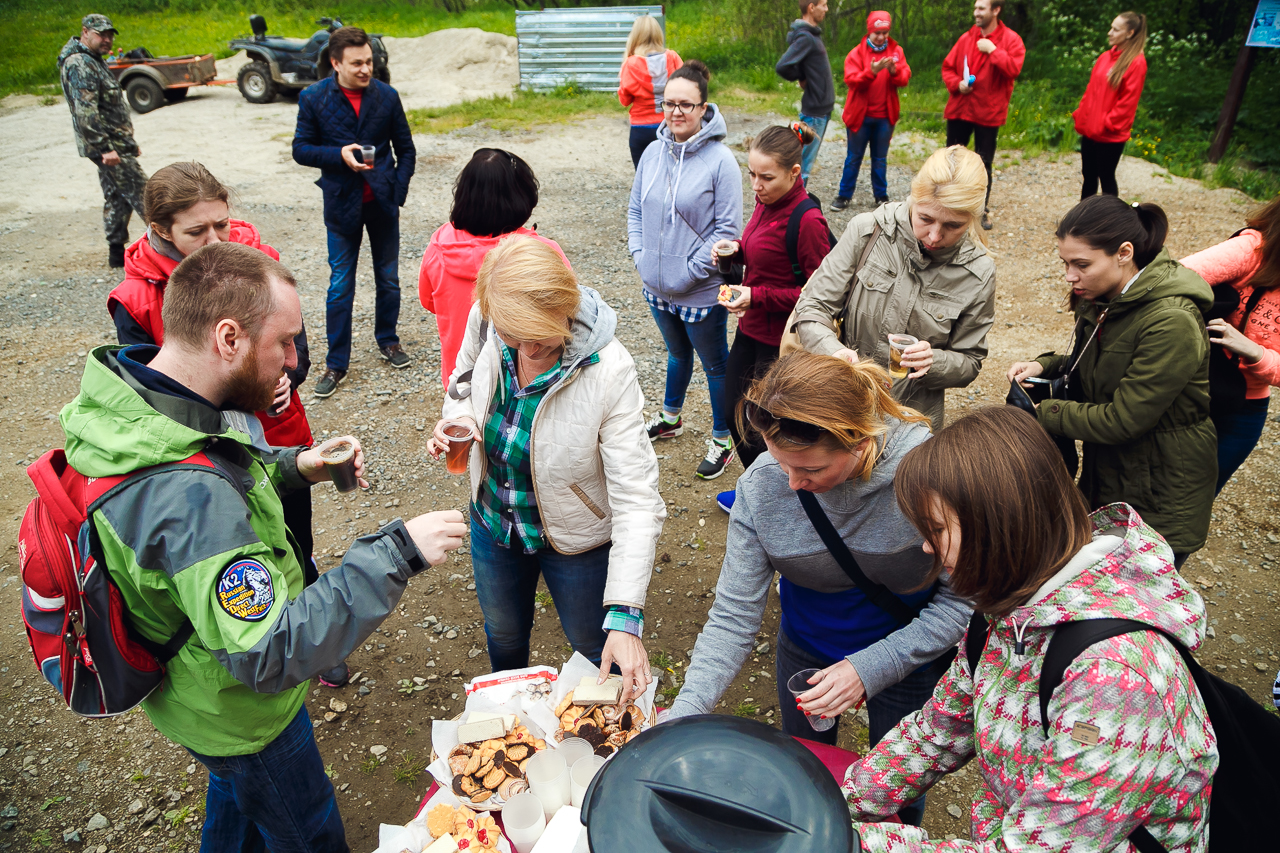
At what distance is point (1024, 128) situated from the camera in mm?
11062

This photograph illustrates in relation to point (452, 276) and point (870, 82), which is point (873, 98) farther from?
point (452, 276)

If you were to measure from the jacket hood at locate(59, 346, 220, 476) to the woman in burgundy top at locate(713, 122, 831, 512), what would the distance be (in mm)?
2321

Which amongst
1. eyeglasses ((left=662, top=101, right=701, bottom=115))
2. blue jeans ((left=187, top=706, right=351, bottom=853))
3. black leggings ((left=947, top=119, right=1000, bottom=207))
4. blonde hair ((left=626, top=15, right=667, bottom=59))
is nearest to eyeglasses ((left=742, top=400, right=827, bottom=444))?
blue jeans ((left=187, top=706, right=351, bottom=853))

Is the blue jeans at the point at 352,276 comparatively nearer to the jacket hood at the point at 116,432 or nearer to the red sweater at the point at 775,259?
the red sweater at the point at 775,259

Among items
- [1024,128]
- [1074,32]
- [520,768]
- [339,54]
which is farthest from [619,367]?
[1074,32]

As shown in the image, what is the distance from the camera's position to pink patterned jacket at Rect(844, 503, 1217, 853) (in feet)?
3.99

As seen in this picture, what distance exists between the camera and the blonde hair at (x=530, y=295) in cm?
218

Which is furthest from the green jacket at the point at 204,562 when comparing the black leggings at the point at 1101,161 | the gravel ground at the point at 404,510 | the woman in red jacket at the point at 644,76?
the black leggings at the point at 1101,161

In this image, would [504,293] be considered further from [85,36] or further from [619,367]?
[85,36]

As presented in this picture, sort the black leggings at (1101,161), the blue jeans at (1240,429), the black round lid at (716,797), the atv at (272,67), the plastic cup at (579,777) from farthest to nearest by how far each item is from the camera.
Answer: the atv at (272,67) → the black leggings at (1101,161) → the blue jeans at (1240,429) → the plastic cup at (579,777) → the black round lid at (716,797)

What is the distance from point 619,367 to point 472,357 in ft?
2.14

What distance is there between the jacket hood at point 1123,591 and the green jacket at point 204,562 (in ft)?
4.48

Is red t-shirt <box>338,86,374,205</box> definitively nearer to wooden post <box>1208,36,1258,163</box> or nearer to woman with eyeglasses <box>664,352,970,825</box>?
woman with eyeglasses <box>664,352,970,825</box>

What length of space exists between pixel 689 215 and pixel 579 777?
3.20 meters
